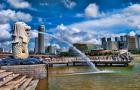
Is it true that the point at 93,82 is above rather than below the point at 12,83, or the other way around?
below

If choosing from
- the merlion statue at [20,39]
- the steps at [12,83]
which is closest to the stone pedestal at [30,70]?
the merlion statue at [20,39]

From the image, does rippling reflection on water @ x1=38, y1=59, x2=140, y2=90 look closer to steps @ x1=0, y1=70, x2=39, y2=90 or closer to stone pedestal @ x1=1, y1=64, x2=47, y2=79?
stone pedestal @ x1=1, y1=64, x2=47, y2=79

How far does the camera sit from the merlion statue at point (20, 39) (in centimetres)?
3275

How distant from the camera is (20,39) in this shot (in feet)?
108

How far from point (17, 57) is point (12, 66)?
514cm

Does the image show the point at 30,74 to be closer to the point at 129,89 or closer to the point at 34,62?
the point at 34,62

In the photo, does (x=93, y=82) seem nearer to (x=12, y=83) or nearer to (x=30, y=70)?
(x=30, y=70)

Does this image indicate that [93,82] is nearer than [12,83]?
No

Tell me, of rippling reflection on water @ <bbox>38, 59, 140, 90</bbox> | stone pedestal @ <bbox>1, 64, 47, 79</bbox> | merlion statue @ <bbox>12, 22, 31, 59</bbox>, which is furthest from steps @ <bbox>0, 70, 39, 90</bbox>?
merlion statue @ <bbox>12, 22, 31, 59</bbox>

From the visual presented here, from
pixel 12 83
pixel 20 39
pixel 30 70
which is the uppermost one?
pixel 20 39

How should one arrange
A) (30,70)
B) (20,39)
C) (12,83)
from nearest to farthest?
1. (12,83)
2. (30,70)
3. (20,39)

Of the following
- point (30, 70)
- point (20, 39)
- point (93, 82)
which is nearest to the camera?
point (30, 70)

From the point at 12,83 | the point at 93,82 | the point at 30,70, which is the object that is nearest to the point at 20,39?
the point at 30,70

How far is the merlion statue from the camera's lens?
32750mm
